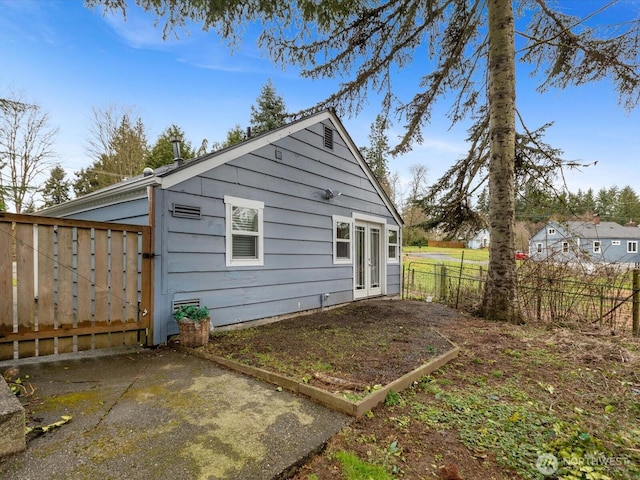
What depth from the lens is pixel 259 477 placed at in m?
1.61

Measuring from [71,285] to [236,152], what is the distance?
2.85 metres

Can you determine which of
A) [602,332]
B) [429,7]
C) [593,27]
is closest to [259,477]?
[602,332]

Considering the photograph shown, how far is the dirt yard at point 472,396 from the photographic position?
185cm

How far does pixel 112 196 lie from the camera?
15.6 ft

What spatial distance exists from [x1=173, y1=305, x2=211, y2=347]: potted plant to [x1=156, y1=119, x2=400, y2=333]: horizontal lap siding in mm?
294

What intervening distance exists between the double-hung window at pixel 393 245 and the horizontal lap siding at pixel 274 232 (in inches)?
50.2

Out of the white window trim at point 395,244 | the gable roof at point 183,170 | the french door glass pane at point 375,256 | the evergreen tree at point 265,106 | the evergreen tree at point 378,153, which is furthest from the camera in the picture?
the evergreen tree at point 378,153

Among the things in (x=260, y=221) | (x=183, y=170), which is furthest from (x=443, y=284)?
(x=183, y=170)

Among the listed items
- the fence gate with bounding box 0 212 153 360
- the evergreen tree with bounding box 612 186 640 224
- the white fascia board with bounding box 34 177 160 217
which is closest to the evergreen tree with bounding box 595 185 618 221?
the evergreen tree with bounding box 612 186 640 224

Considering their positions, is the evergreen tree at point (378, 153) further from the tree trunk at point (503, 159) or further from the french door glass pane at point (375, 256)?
the tree trunk at point (503, 159)

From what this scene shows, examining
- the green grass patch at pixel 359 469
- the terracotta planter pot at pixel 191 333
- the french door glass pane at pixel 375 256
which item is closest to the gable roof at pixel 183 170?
the terracotta planter pot at pixel 191 333

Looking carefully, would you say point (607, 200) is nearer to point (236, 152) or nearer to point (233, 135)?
point (233, 135)

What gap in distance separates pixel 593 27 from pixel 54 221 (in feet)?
31.9

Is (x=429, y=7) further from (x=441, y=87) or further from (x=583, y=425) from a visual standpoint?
(x=583, y=425)
